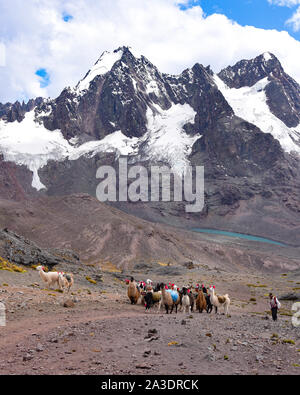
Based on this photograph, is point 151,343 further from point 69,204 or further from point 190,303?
point 69,204

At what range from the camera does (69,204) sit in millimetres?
156125

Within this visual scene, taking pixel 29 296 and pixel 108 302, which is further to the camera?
pixel 108 302

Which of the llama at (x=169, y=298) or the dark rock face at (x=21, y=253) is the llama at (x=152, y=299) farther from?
the dark rock face at (x=21, y=253)

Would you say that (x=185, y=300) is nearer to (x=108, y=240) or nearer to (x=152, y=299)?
(x=152, y=299)

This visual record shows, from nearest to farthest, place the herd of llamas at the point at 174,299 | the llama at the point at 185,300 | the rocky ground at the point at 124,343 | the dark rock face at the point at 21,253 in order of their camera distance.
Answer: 1. the rocky ground at the point at 124,343
2. the herd of llamas at the point at 174,299
3. the llama at the point at 185,300
4. the dark rock face at the point at 21,253

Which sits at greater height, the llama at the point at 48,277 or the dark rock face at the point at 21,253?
the dark rock face at the point at 21,253
